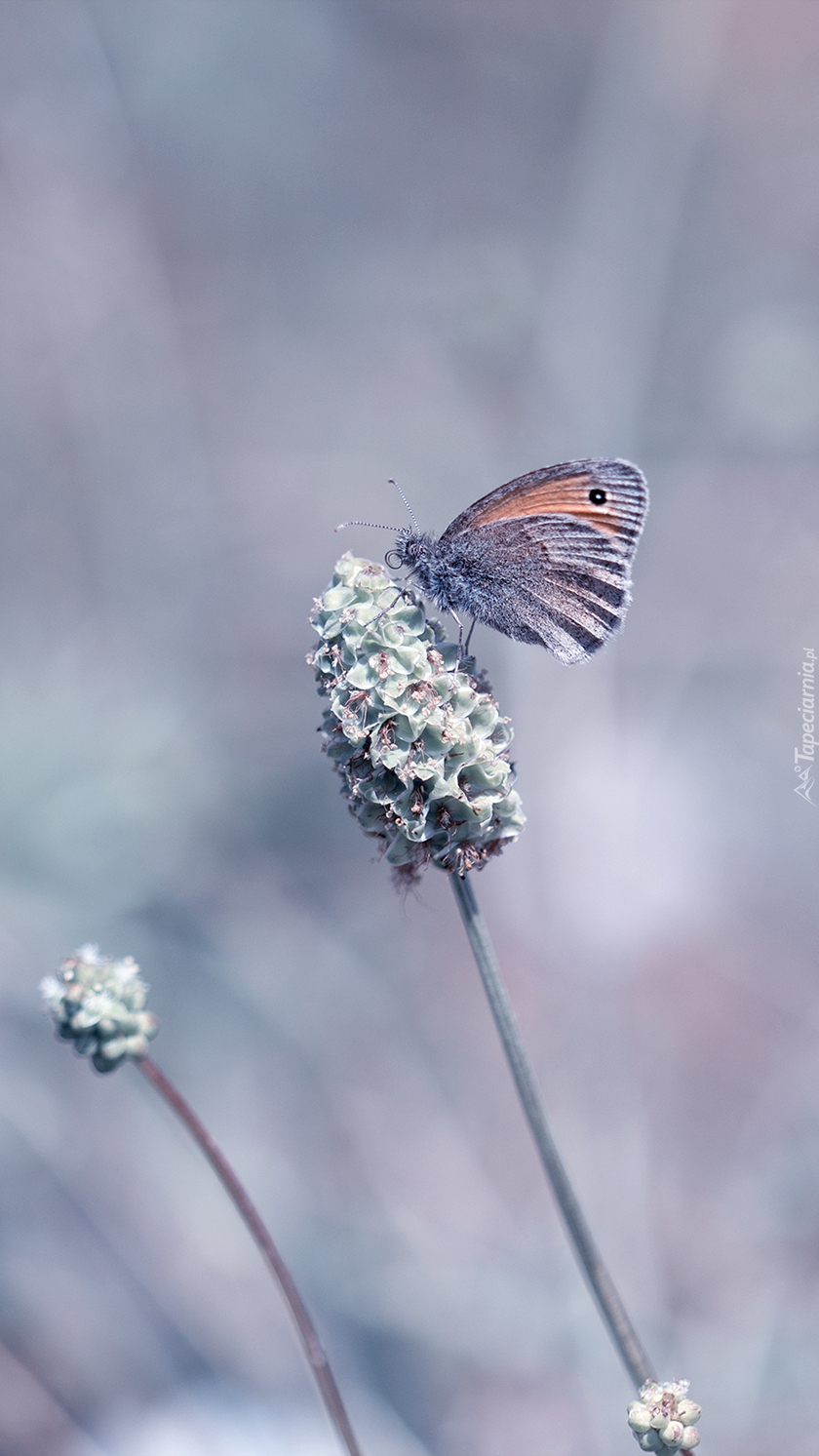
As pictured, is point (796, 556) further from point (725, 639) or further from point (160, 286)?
point (160, 286)

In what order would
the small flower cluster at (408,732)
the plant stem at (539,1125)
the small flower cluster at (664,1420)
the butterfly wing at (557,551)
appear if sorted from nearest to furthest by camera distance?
1. the small flower cluster at (664,1420)
2. the plant stem at (539,1125)
3. the small flower cluster at (408,732)
4. the butterfly wing at (557,551)

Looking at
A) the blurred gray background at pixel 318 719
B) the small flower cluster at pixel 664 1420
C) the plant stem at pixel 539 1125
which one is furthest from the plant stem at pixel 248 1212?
the blurred gray background at pixel 318 719

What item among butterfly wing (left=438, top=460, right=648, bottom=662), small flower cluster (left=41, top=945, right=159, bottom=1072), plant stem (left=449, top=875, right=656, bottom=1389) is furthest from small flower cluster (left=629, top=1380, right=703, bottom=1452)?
butterfly wing (left=438, top=460, right=648, bottom=662)

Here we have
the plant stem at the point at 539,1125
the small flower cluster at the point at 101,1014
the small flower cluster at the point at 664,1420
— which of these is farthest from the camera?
the small flower cluster at the point at 101,1014

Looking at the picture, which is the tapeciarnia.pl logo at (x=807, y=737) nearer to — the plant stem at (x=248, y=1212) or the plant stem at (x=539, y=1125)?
the plant stem at (x=539, y=1125)

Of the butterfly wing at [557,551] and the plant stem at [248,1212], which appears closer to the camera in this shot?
the plant stem at [248,1212]

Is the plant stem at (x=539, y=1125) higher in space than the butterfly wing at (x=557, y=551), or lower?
lower

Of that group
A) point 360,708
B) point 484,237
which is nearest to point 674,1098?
point 360,708

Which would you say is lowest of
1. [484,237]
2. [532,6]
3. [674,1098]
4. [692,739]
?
[674,1098]
